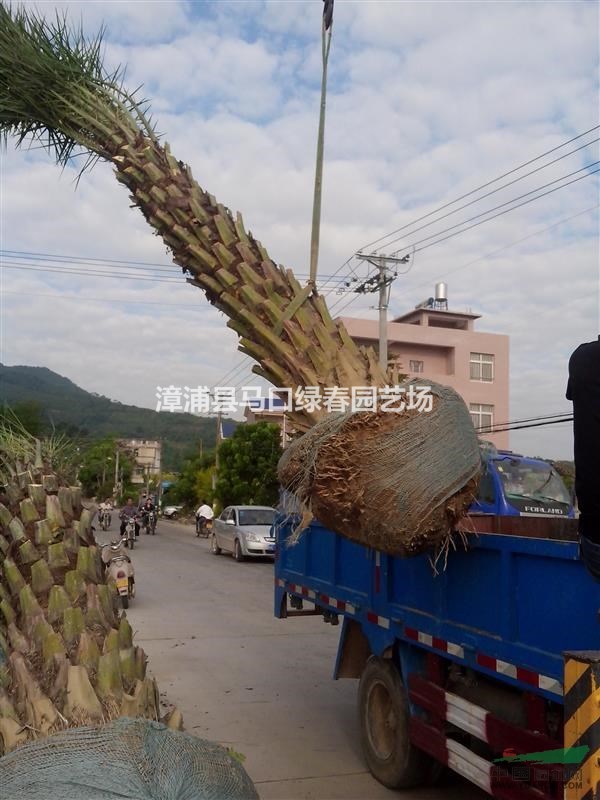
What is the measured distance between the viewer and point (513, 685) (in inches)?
139

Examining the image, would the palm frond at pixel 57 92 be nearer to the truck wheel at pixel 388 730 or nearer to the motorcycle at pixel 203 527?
the truck wheel at pixel 388 730

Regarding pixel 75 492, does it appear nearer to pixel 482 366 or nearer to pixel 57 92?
pixel 57 92

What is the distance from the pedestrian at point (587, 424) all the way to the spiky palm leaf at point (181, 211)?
6.09ft

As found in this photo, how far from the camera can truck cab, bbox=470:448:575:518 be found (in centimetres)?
745

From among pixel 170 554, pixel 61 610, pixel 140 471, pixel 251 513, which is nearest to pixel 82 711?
pixel 61 610

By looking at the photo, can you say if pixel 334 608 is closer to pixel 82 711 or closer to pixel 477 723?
pixel 477 723

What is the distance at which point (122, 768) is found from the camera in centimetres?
225

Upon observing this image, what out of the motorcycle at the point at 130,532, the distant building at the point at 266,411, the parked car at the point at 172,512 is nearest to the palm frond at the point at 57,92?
the distant building at the point at 266,411

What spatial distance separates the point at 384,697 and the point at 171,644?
4.54m

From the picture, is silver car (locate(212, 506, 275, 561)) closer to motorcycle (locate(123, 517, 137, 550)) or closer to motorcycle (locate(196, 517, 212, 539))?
motorcycle (locate(123, 517, 137, 550))

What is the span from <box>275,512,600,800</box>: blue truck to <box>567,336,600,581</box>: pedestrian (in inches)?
19.8

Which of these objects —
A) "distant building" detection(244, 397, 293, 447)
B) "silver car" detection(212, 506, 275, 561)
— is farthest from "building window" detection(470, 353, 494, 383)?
"silver car" detection(212, 506, 275, 561)

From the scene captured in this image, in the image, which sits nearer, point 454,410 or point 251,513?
point 454,410

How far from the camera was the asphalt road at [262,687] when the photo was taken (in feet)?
16.2
